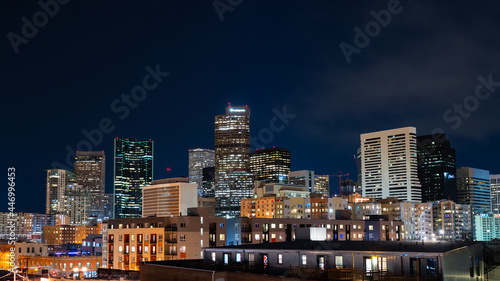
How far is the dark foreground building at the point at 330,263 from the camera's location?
3288 centimetres

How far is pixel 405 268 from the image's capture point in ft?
110

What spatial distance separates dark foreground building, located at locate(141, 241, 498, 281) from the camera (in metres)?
32.9

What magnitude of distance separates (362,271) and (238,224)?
104517mm

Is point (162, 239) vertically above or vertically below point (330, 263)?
below

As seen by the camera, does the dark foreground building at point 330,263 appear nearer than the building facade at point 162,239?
Yes

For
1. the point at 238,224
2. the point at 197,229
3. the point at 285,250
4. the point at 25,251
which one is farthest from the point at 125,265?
the point at 285,250

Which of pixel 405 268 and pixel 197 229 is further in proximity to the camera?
pixel 197 229

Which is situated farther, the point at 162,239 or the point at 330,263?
the point at 162,239

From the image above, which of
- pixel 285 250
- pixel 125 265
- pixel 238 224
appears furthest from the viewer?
pixel 238 224

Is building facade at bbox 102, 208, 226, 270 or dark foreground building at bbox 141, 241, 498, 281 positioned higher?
dark foreground building at bbox 141, 241, 498, 281

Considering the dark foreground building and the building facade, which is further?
the building facade

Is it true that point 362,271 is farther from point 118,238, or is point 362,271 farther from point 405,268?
point 118,238

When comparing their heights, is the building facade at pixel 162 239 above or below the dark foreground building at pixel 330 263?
below

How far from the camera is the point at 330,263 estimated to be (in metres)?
36.3
